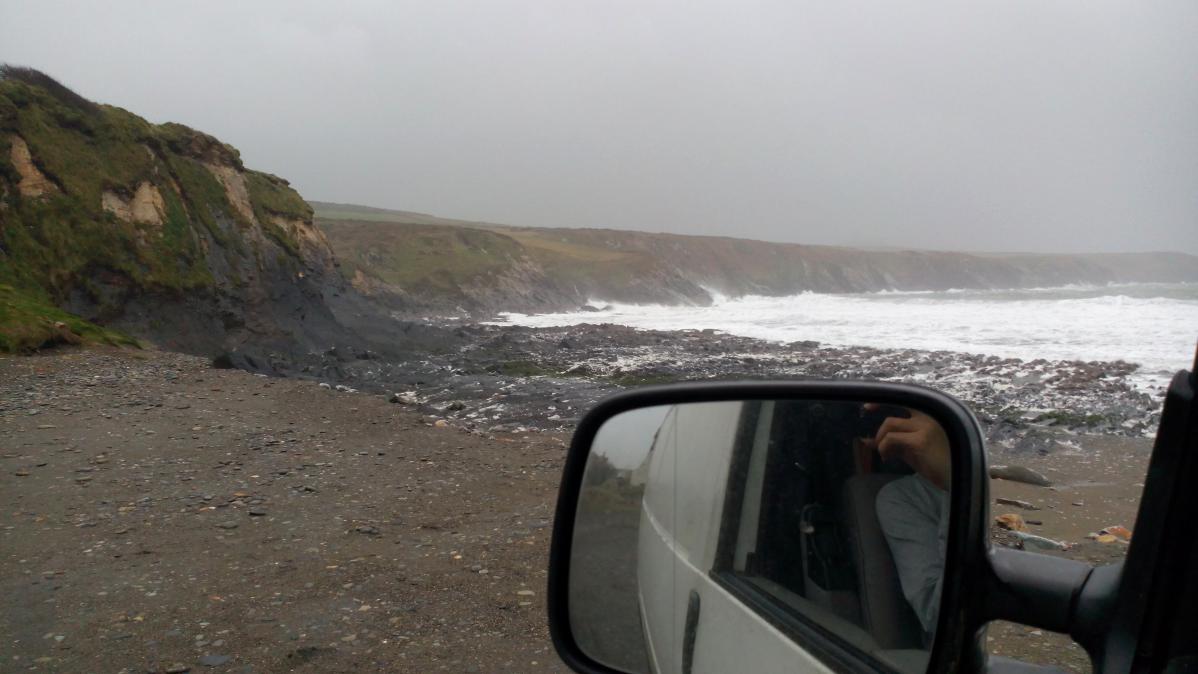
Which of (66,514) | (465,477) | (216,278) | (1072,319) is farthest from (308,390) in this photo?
(1072,319)

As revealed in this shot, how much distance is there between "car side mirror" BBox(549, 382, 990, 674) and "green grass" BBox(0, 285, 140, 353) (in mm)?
15155

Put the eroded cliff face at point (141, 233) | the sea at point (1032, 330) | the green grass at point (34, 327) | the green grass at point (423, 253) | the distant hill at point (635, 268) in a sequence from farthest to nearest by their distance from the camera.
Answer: the green grass at point (423, 253), the distant hill at point (635, 268), the eroded cliff face at point (141, 233), the sea at point (1032, 330), the green grass at point (34, 327)

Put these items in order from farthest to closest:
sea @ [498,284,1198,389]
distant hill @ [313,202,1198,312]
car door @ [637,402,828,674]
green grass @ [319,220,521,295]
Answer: green grass @ [319,220,521,295]
distant hill @ [313,202,1198,312]
sea @ [498,284,1198,389]
car door @ [637,402,828,674]

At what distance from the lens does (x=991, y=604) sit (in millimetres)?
1246

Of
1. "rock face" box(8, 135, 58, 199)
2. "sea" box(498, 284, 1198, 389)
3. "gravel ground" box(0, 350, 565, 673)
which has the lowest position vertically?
"gravel ground" box(0, 350, 565, 673)

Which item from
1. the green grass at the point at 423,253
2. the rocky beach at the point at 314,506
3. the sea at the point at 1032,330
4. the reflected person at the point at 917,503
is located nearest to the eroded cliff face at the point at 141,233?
the rocky beach at the point at 314,506

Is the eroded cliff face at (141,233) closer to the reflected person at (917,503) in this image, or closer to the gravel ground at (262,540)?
the gravel ground at (262,540)

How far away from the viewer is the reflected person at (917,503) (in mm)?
1331

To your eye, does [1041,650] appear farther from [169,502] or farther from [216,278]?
[216,278]

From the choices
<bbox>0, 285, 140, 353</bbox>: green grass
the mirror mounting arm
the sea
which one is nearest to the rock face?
<bbox>0, 285, 140, 353</bbox>: green grass

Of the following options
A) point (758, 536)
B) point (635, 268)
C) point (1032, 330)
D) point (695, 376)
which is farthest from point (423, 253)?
point (758, 536)

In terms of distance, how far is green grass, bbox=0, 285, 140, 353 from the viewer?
45.5ft

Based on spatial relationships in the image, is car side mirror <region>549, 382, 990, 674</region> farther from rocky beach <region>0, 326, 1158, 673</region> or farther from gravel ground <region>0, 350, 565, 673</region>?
gravel ground <region>0, 350, 565, 673</region>

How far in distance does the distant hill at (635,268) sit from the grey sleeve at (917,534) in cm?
2609
